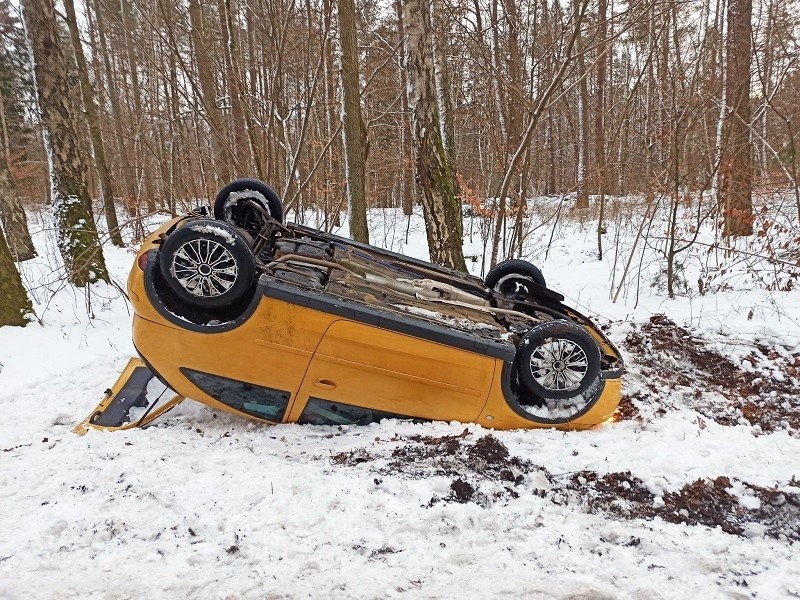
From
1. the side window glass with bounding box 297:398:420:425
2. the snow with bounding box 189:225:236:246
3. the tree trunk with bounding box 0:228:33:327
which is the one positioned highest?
the snow with bounding box 189:225:236:246

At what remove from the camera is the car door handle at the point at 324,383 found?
3059 millimetres

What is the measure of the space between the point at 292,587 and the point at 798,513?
228 cm

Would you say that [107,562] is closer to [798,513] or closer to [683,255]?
[798,513]

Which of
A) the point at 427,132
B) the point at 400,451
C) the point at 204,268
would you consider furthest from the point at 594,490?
the point at 427,132

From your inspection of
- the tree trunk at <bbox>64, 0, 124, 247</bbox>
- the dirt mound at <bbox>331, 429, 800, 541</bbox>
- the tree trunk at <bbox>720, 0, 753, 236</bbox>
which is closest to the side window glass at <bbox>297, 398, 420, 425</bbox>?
the dirt mound at <bbox>331, 429, 800, 541</bbox>

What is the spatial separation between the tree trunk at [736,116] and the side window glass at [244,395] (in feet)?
19.5

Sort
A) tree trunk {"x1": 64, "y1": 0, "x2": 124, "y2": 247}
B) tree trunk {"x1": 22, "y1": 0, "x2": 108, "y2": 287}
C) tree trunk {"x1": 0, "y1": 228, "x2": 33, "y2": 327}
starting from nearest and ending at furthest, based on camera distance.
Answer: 1. tree trunk {"x1": 0, "y1": 228, "x2": 33, "y2": 327}
2. tree trunk {"x1": 22, "y1": 0, "x2": 108, "y2": 287}
3. tree trunk {"x1": 64, "y1": 0, "x2": 124, "y2": 247}

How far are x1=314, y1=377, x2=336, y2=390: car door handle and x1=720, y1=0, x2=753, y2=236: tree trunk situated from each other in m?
5.65

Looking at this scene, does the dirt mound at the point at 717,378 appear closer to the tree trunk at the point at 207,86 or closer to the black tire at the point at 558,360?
the black tire at the point at 558,360

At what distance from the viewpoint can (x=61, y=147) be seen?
7340mm

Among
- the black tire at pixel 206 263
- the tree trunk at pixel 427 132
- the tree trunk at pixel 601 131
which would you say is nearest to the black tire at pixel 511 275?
the tree trunk at pixel 427 132

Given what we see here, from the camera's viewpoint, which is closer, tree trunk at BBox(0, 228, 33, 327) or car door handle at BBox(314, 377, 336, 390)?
car door handle at BBox(314, 377, 336, 390)

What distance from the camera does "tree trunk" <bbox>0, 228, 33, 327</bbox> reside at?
5473mm

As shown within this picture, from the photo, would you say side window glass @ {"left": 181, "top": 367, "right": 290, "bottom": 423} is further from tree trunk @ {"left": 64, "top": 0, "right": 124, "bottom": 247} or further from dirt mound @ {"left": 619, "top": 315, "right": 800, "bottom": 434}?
tree trunk @ {"left": 64, "top": 0, "right": 124, "bottom": 247}
